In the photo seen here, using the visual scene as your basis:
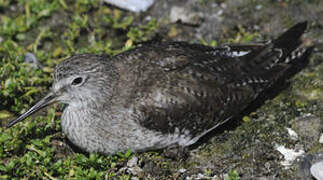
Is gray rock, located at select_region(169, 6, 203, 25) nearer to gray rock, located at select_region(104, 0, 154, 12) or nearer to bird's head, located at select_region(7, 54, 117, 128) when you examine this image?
→ gray rock, located at select_region(104, 0, 154, 12)

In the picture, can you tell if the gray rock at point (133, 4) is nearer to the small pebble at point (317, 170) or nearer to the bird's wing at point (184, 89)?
the bird's wing at point (184, 89)

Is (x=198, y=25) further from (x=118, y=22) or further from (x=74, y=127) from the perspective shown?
(x=74, y=127)

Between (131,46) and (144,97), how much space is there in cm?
163

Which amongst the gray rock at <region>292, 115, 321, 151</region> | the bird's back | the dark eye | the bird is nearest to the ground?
the gray rock at <region>292, 115, 321, 151</region>

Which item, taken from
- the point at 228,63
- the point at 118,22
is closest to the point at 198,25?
the point at 118,22

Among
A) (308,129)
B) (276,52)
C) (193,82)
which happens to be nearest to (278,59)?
(276,52)

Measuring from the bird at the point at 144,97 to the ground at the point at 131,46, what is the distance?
0.25 meters

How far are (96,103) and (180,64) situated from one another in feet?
3.44

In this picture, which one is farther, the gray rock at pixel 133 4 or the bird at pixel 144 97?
the gray rock at pixel 133 4

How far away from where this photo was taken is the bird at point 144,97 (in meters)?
4.96

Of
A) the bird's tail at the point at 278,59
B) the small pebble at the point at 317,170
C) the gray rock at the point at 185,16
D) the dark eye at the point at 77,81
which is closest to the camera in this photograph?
the small pebble at the point at 317,170

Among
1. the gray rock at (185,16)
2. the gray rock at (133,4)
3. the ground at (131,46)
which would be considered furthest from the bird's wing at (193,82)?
the gray rock at (133,4)

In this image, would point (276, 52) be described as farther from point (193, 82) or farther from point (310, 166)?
point (310, 166)

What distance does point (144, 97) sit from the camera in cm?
498
